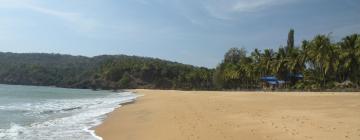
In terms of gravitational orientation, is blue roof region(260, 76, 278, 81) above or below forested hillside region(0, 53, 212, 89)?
below

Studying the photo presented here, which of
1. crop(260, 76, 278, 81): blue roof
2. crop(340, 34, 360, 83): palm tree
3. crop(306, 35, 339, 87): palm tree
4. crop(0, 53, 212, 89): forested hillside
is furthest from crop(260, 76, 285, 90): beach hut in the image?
crop(0, 53, 212, 89): forested hillside

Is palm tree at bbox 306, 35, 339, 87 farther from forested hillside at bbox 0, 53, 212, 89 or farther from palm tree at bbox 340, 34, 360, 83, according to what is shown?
forested hillside at bbox 0, 53, 212, 89

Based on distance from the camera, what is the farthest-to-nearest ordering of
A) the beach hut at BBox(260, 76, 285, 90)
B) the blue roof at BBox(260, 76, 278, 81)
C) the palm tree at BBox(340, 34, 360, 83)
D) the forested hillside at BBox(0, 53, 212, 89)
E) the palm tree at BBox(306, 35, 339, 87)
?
the forested hillside at BBox(0, 53, 212, 89)
the blue roof at BBox(260, 76, 278, 81)
the beach hut at BBox(260, 76, 285, 90)
the palm tree at BBox(306, 35, 339, 87)
the palm tree at BBox(340, 34, 360, 83)

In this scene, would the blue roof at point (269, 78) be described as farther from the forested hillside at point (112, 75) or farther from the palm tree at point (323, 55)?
the forested hillside at point (112, 75)

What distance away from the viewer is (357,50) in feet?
160

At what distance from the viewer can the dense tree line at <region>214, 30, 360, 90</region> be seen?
5019 cm

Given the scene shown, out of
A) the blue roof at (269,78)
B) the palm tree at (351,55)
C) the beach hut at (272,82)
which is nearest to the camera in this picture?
the palm tree at (351,55)

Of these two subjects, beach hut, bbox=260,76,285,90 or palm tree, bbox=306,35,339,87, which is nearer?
palm tree, bbox=306,35,339,87

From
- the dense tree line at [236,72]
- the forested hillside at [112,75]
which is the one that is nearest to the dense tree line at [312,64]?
the dense tree line at [236,72]

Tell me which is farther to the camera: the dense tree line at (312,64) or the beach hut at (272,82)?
the beach hut at (272,82)

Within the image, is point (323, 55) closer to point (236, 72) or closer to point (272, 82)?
point (272, 82)

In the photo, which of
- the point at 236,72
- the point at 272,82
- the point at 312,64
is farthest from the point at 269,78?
the point at 236,72

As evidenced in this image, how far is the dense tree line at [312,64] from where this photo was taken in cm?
5019

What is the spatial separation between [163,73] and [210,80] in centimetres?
4111
